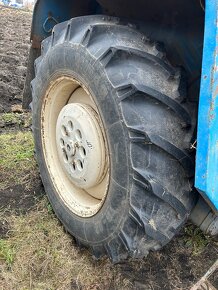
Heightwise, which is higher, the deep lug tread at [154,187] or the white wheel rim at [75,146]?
the deep lug tread at [154,187]

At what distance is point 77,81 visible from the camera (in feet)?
6.93

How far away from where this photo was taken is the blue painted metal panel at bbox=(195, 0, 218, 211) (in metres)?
1.41

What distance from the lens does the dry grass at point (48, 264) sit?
2148 mm

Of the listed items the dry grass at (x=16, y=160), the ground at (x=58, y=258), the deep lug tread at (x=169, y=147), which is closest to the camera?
the deep lug tread at (x=169, y=147)

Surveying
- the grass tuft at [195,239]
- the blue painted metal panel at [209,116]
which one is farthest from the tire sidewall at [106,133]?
the grass tuft at [195,239]

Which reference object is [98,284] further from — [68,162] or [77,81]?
[77,81]

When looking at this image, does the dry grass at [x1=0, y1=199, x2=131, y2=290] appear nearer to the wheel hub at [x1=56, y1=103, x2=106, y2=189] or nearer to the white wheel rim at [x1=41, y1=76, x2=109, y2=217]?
the white wheel rim at [x1=41, y1=76, x2=109, y2=217]

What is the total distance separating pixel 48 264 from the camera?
225 centimetres

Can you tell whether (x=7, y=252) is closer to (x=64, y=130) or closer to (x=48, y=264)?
(x=48, y=264)

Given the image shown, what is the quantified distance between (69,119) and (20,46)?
20.4 ft

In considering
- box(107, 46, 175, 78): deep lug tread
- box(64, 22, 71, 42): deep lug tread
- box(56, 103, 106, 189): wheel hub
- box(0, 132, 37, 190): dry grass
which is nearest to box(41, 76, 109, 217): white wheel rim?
box(56, 103, 106, 189): wheel hub

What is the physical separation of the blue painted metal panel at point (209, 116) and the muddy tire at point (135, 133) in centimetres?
26

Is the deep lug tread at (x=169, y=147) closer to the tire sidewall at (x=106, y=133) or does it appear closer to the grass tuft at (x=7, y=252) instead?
the tire sidewall at (x=106, y=133)

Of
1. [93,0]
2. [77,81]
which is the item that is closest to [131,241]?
[77,81]
